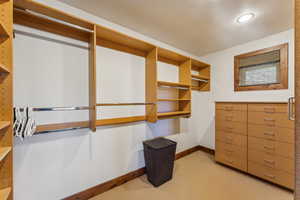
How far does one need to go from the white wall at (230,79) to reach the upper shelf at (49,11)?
2.69 meters

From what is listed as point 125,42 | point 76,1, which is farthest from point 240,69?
point 76,1

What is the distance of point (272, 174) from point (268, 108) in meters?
0.97

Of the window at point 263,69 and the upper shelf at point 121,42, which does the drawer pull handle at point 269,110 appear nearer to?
the window at point 263,69

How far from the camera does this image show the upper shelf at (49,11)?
1.08 metres

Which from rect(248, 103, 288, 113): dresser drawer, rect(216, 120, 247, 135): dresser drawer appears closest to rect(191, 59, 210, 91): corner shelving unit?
rect(216, 120, 247, 135): dresser drawer

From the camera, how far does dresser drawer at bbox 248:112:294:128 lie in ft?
5.77

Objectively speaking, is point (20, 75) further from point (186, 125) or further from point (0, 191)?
point (186, 125)

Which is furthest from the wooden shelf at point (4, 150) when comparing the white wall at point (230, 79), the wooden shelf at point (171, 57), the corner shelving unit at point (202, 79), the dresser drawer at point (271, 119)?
the white wall at point (230, 79)

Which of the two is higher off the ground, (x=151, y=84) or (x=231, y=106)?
(x=151, y=84)

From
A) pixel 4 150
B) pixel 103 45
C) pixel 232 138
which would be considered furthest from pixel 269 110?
pixel 4 150

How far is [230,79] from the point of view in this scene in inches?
107

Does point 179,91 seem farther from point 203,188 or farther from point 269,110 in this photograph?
point 203,188

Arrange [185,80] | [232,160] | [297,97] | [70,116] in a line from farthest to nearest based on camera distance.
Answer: [185,80] < [232,160] < [70,116] < [297,97]

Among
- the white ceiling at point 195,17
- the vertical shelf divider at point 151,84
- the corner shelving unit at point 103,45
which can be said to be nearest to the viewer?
the corner shelving unit at point 103,45
